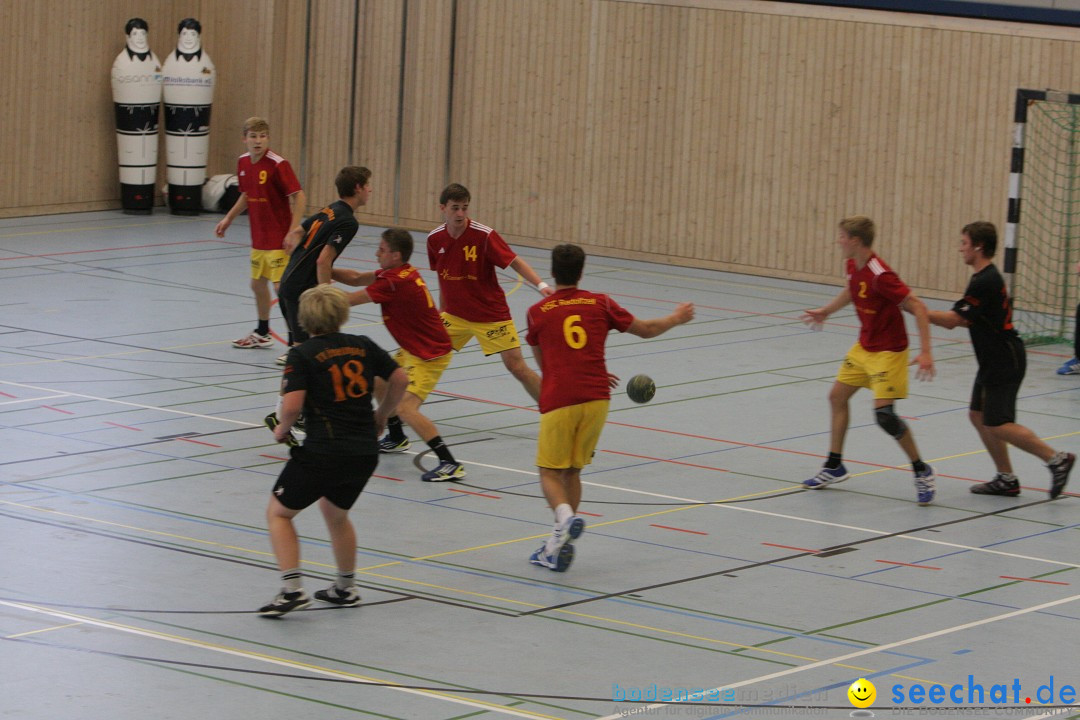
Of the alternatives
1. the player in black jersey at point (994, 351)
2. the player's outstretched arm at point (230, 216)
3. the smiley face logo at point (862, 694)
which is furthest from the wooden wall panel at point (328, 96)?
the smiley face logo at point (862, 694)

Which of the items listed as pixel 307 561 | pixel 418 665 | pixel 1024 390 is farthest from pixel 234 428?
pixel 1024 390

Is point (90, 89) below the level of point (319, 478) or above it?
above

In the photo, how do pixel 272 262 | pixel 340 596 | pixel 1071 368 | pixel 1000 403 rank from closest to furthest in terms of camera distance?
pixel 340 596, pixel 1000 403, pixel 272 262, pixel 1071 368

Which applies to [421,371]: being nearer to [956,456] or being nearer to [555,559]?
[555,559]

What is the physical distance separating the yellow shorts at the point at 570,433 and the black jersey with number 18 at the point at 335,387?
1378 millimetres

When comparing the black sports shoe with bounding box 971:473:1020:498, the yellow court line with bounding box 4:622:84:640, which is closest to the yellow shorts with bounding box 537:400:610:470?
the yellow court line with bounding box 4:622:84:640

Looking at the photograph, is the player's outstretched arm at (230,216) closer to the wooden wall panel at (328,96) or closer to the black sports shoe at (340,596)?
the black sports shoe at (340,596)

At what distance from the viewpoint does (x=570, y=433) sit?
28.8 feet

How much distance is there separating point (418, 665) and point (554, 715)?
0.85 m

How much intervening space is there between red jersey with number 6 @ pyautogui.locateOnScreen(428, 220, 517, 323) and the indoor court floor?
3.32 feet

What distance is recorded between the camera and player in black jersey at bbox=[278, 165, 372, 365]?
38.2 ft

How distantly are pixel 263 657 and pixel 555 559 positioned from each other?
1996mm

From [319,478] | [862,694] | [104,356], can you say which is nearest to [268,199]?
[104,356]

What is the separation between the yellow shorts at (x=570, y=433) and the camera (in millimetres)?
8758
